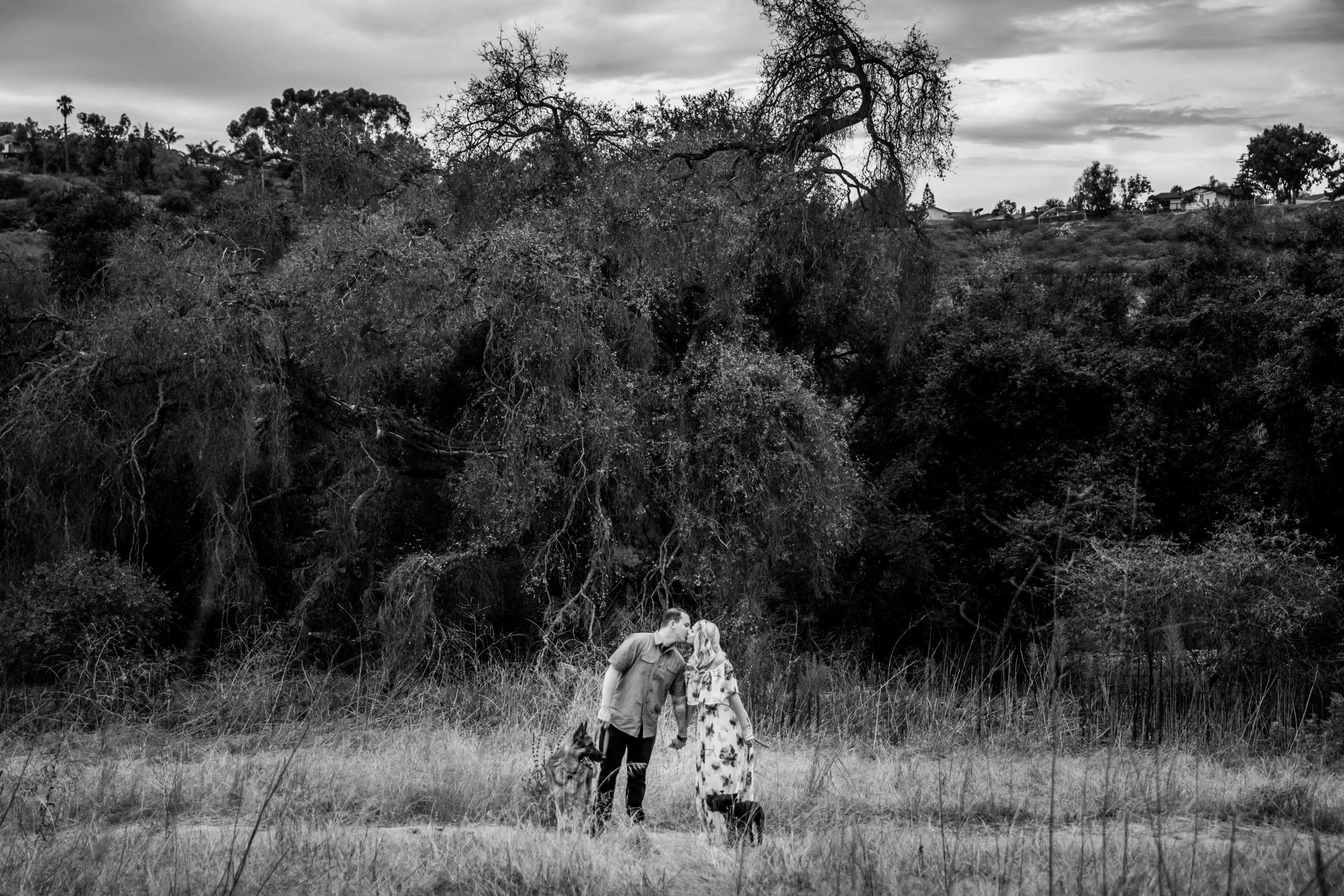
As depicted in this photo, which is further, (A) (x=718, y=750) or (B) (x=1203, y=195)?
(B) (x=1203, y=195)

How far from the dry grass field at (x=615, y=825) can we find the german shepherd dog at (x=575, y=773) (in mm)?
177

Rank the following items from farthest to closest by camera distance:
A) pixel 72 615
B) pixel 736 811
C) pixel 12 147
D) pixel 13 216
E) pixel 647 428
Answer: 1. pixel 12 147
2. pixel 13 216
3. pixel 647 428
4. pixel 72 615
5. pixel 736 811

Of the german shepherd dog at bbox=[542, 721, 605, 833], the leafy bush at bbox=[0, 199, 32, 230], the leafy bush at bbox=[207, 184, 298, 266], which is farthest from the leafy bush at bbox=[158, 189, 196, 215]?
the german shepherd dog at bbox=[542, 721, 605, 833]

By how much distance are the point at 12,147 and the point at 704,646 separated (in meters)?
82.6

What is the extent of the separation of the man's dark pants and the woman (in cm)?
35

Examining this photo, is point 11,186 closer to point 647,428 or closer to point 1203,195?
point 647,428

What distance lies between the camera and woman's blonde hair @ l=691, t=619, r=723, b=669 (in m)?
6.55

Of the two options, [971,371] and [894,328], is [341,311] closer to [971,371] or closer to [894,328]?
[894,328]

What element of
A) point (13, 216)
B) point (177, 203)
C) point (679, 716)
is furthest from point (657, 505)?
point (13, 216)

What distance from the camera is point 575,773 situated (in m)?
6.54

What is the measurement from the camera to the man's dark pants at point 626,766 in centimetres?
661

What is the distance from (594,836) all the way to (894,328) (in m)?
12.2

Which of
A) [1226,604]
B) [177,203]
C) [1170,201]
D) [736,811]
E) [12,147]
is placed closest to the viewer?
[736,811]

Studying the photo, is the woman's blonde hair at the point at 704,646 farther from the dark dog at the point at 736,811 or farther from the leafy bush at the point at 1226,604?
the leafy bush at the point at 1226,604
